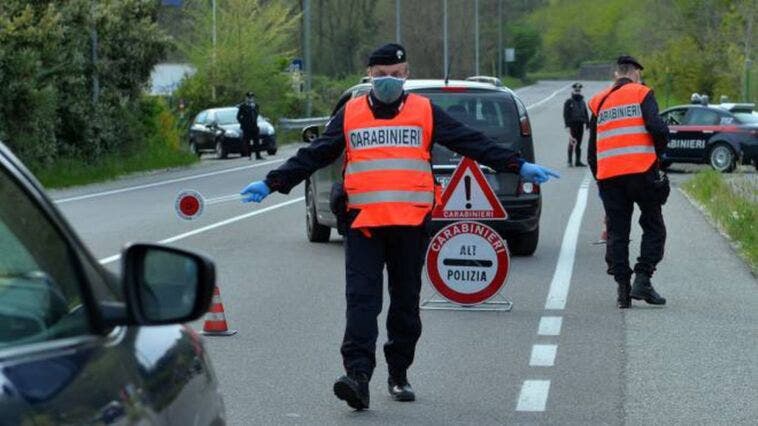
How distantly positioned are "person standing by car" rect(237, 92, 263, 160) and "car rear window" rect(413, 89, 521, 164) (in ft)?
85.5

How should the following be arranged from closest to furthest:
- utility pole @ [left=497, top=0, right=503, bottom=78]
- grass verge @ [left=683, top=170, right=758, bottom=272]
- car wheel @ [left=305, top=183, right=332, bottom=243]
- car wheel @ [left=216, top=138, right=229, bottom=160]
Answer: grass verge @ [left=683, top=170, right=758, bottom=272], car wheel @ [left=305, top=183, right=332, bottom=243], car wheel @ [left=216, top=138, right=229, bottom=160], utility pole @ [left=497, top=0, right=503, bottom=78]

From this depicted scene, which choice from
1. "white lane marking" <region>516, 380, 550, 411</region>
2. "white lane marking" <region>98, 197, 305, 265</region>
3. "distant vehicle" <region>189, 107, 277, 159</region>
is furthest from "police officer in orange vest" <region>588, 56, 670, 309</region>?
"distant vehicle" <region>189, 107, 277, 159</region>

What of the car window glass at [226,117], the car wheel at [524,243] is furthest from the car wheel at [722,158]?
the car wheel at [524,243]

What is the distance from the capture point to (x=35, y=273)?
3482 millimetres

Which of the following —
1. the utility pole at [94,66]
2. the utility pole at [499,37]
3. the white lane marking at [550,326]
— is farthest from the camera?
the utility pole at [499,37]

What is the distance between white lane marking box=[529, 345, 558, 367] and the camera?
983 centimetres

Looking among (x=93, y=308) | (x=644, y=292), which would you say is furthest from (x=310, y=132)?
(x=93, y=308)

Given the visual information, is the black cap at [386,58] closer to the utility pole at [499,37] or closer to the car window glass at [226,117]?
the car window glass at [226,117]

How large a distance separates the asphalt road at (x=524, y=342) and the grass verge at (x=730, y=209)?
0.20 meters

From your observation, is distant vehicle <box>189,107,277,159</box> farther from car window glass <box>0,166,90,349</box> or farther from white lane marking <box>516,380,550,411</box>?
car window glass <box>0,166,90,349</box>

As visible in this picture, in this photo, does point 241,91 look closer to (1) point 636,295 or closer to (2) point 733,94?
(2) point 733,94

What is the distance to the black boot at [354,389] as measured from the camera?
8.16 m

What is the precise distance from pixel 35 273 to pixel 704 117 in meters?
32.0

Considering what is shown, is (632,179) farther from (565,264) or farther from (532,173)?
(532,173)
